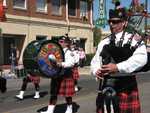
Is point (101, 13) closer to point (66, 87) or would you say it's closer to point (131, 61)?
point (66, 87)

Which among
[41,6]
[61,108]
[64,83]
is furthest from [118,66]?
[41,6]

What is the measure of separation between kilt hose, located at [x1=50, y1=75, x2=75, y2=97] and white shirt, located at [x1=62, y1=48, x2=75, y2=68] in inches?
16.3

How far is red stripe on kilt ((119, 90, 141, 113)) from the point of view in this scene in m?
5.94

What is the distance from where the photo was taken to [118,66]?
5492mm

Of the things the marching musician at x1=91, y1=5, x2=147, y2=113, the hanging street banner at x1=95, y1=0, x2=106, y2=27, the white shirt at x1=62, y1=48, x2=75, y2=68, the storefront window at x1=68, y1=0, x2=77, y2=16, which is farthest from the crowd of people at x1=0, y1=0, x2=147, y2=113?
the storefront window at x1=68, y1=0, x2=77, y2=16

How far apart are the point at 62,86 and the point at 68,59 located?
1.97 ft

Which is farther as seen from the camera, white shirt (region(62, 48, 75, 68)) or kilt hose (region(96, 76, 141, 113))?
white shirt (region(62, 48, 75, 68))

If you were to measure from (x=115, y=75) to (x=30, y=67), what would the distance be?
510 centimetres

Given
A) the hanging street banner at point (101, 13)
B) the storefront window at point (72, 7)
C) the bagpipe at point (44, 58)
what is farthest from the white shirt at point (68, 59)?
the storefront window at point (72, 7)

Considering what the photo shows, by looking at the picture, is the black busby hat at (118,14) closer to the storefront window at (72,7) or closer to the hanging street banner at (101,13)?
the hanging street banner at (101,13)

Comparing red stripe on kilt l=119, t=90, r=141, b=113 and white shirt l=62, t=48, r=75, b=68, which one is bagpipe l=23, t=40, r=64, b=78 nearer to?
white shirt l=62, t=48, r=75, b=68

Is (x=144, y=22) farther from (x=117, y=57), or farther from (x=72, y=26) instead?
(x=72, y=26)

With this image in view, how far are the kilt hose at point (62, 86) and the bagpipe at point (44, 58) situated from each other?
35 centimetres

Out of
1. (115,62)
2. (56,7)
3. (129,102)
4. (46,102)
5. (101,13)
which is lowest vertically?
(46,102)
